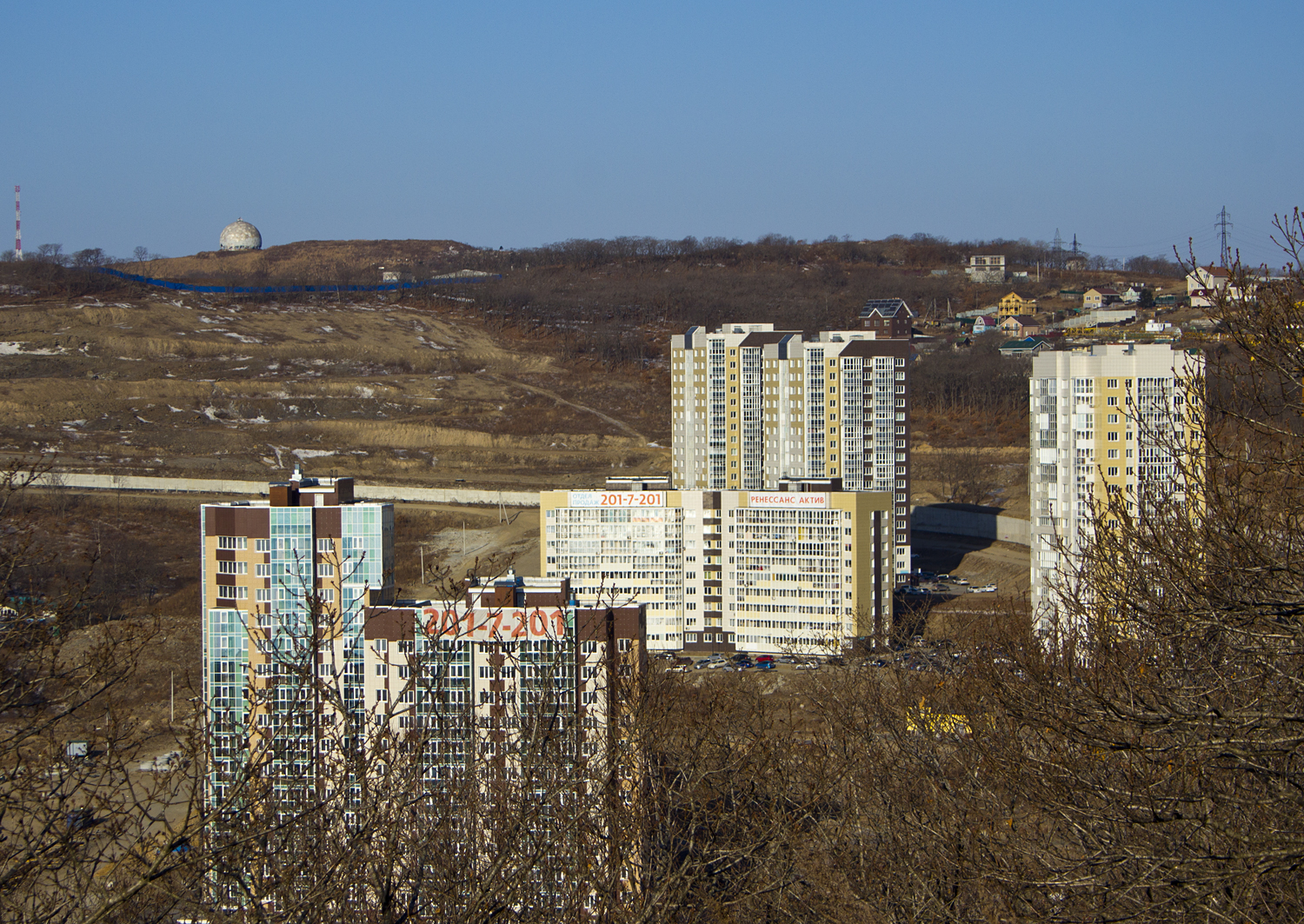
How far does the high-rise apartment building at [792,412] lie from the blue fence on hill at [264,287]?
1706 inches

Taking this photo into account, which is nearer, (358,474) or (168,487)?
(168,487)

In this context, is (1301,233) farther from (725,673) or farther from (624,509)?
(624,509)

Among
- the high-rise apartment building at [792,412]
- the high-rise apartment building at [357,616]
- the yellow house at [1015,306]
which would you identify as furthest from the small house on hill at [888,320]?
the high-rise apartment building at [357,616]

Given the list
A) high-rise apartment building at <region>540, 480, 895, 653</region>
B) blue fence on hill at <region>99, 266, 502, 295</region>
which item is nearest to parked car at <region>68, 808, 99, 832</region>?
high-rise apartment building at <region>540, 480, 895, 653</region>

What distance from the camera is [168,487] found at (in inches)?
1555

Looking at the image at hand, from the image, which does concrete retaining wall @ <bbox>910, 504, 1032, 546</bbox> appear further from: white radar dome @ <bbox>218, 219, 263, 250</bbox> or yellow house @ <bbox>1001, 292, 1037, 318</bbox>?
white radar dome @ <bbox>218, 219, 263, 250</bbox>

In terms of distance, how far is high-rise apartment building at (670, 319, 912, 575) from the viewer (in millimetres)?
31828

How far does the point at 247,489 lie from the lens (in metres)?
39.7

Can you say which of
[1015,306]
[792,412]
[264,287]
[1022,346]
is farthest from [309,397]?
[1015,306]

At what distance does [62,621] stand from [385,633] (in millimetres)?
9062

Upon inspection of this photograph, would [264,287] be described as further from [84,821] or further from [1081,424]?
[84,821]

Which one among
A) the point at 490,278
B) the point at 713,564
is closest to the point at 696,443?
the point at 713,564

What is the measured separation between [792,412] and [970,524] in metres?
8.02

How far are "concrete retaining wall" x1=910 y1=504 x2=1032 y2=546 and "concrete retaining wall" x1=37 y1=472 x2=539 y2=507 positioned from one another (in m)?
11.6
